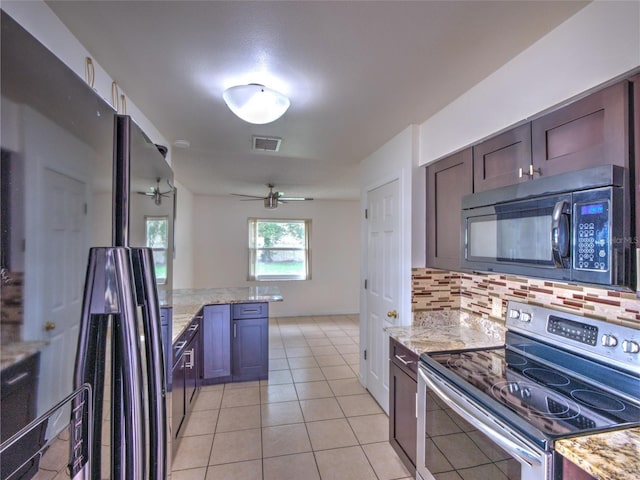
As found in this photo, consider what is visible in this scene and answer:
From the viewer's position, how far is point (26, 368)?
1.17 ft

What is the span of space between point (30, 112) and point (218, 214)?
6.07 metres

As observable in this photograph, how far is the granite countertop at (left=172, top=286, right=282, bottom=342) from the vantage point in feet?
8.84

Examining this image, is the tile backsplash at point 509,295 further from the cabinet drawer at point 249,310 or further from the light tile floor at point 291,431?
the cabinet drawer at point 249,310

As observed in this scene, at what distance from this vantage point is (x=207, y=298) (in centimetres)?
354

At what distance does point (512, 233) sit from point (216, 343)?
9.43 feet

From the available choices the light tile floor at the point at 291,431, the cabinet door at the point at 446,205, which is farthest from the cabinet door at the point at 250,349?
the cabinet door at the point at 446,205

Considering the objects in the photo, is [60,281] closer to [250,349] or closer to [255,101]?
[255,101]

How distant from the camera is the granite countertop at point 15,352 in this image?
12.8 inches

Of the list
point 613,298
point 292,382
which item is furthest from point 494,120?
point 292,382

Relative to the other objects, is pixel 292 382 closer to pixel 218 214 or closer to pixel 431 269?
pixel 431 269

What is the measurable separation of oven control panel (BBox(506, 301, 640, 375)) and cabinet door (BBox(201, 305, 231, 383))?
8.39ft

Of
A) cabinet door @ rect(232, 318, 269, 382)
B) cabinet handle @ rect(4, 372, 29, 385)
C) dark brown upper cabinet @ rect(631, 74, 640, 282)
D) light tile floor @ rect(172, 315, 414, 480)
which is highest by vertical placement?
dark brown upper cabinet @ rect(631, 74, 640, 282)

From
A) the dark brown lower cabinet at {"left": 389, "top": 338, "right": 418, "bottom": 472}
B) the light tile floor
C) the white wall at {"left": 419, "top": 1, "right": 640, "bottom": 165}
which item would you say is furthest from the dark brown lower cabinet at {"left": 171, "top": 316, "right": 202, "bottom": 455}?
the white wall at {"left": 419, "top": 1, "right": 640, "bottom": 165}

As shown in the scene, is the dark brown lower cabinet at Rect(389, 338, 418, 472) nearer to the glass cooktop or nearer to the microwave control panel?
the glass cooktop
